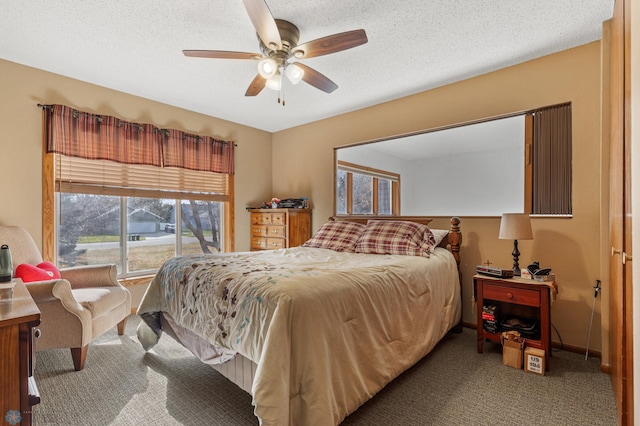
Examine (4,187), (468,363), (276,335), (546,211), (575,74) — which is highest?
(575,74)

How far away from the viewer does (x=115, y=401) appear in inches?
73.3

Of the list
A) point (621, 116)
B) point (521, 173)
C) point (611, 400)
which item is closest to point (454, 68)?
point (521, 173)

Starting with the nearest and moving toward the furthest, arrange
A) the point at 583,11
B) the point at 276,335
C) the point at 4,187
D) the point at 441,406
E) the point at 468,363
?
the point at 276,335, the point at 441,406, the point at 583,11, the point at 468,363, the point at 4,187

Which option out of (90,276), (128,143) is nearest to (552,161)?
(90,276)

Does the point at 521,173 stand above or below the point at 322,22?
below

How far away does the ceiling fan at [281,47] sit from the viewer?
6.09ft

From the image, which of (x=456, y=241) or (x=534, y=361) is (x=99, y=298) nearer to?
(x=456, y=241)

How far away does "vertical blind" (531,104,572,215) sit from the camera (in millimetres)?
2578

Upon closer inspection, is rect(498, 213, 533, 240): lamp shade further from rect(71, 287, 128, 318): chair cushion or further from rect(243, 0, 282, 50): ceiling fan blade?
rect(71, 287, 128, 318): chair cushion

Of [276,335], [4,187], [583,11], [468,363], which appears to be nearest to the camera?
[276,335]

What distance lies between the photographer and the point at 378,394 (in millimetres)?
1939

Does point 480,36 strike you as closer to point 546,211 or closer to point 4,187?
point 546,211

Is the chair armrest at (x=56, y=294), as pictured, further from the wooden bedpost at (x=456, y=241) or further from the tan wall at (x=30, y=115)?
the wooden bedpost at (x=456, y=241)

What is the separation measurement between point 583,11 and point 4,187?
4784mm
